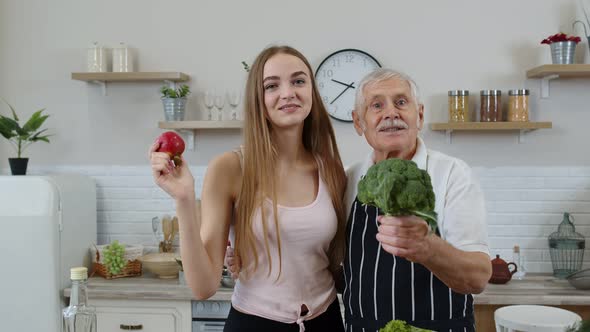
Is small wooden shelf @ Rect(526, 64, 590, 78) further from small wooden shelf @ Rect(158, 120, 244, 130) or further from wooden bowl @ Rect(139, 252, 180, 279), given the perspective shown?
wooden bowl @ Rect(139, 252, 180, 279)

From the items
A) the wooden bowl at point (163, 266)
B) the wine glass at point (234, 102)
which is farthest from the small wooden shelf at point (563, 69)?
the wooden bowl at point (163, 266)

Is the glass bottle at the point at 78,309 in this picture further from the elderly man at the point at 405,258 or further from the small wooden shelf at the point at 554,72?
the small wooden shelf at the point at 554,72

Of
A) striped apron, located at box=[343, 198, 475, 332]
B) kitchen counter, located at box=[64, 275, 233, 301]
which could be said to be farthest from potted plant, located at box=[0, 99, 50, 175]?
striped apron, located at box=[343, 198, 475, 332]

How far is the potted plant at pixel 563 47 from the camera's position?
3.49 m

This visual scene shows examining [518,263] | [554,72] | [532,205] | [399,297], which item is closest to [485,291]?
[518,263]

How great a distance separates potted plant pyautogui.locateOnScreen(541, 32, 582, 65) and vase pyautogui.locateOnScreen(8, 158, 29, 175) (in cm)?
316

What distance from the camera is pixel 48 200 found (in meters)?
3.31

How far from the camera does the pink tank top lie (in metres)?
1.75

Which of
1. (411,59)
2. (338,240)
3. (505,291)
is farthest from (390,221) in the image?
(411,59)

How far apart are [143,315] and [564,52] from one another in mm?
2792

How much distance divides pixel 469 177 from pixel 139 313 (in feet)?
7.38

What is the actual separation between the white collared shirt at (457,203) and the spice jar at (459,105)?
6.45 ft

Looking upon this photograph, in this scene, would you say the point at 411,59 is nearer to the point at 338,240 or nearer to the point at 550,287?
the point at 550,287

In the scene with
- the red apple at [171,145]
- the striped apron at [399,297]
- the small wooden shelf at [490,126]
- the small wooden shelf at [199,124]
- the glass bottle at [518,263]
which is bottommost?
the glass bottle at [518,263]
